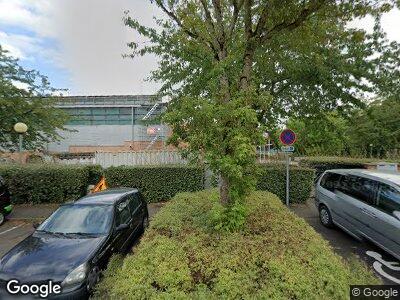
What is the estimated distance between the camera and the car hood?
14.4 feet

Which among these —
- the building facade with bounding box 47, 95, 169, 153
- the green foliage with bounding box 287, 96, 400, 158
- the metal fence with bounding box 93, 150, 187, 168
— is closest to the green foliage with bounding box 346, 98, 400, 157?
the green foliage with bounding box 287, 96, 400, 158

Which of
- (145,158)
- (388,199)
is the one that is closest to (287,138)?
(388,199)

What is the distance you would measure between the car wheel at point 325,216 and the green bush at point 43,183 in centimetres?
855

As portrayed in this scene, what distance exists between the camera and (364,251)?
21.5 feet

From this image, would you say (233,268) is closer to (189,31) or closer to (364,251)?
(364,251)

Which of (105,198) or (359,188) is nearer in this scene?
(105,198)

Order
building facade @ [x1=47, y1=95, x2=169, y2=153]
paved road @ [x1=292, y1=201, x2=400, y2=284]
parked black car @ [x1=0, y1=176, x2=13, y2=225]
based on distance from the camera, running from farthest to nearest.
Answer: building facade @ [x1=47, y1=95, x2=169, y2=153]
parked black car @ [x1=0, y1=176, x2=13, y2=225]
paved road @ [x1=292, y1=201, x2=400, y2=284]

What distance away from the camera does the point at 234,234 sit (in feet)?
15.7

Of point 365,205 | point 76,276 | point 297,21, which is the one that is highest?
point 297,21

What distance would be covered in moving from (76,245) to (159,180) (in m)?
6.66

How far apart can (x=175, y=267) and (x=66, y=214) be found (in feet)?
11.7

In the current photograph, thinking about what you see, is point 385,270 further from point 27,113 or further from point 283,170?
point 27,113

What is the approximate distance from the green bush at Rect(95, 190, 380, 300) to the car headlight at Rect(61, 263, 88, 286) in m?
0.43

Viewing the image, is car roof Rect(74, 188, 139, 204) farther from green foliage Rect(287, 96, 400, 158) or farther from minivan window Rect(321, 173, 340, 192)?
green foliage Rect(287, 96, 400, 158)
